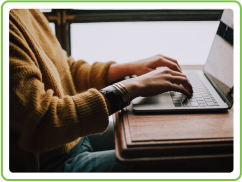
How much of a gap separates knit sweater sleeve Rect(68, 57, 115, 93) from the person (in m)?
0.12

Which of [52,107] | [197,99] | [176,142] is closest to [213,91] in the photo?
[197,99]

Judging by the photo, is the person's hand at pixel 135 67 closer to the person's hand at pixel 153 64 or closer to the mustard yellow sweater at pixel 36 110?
the person's hand at pixel 153 64

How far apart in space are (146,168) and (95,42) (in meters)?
1.06

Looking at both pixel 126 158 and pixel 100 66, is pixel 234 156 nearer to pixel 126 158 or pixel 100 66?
pixel 126 158

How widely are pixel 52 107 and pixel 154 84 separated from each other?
34 centimetres

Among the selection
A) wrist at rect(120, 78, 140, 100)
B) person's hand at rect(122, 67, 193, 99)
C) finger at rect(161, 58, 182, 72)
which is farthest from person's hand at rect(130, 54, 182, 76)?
wrist at rect(120, 78, 140, 100)

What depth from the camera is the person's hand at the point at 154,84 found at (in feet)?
1.99

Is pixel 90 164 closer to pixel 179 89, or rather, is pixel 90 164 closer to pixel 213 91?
pixel 179 89

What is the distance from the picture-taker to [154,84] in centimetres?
63

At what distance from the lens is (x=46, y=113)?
0.48 meters

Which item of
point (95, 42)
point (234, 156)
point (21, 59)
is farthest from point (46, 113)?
point (95, 42)

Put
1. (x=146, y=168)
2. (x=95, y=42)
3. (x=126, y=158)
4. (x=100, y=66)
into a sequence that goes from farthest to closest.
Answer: (x=95, y=42) < (x=100, y=66) < (x=146, y=168) < (x=126, y=158)

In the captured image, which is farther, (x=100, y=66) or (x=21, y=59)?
(x=100, y=66)

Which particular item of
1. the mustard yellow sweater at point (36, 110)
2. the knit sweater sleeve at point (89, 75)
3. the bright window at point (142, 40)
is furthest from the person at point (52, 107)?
the bright window at point (142, 40)
